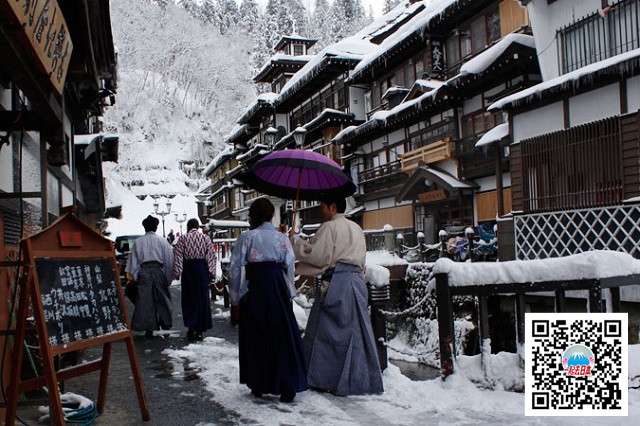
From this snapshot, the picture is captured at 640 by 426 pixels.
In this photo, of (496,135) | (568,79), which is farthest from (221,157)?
(568,79)

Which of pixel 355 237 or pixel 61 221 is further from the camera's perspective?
pixel 355 237

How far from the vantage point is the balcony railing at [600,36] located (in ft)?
45.6

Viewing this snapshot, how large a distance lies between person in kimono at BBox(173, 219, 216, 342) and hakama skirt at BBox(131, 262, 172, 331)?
345 mm

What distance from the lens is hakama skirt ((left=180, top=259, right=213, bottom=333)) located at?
9.73 metres

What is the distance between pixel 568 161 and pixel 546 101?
2006 millimetres

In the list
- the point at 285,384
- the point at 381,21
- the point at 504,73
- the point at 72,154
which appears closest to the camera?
the point at 285,384

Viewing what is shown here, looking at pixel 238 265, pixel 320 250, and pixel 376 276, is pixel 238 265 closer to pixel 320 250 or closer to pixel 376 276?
pixel 320 250

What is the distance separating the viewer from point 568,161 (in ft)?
46.5

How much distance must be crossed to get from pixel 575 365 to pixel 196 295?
21.4 feet

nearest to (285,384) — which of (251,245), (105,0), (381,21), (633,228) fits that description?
(251,245)

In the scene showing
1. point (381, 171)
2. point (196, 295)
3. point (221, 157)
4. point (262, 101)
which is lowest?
point (196, 295)

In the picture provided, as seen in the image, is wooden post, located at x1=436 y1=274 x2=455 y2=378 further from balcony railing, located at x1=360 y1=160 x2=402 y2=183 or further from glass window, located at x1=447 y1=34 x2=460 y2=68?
balcony railing, located at x1=360 y1=160 x2=402 y2=183

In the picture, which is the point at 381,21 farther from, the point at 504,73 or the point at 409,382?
the point at 409,382

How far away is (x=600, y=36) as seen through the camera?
48.9 ft
